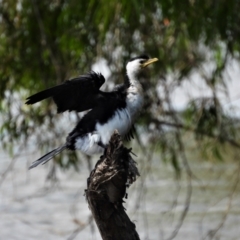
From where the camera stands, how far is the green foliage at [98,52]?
20.9 feet

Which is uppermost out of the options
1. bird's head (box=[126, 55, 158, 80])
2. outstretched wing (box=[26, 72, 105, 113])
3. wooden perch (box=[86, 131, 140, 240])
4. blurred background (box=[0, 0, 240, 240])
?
blurred background (box=[0, 0, 240, 240])

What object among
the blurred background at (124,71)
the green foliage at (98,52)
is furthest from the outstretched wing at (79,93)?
the green foliage at (98,52)

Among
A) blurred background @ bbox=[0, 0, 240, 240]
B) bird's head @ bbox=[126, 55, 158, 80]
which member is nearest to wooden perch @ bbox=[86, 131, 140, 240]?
bird's head @ bbox=[126, 55, 158, 80]

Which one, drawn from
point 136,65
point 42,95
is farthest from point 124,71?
point 42,95

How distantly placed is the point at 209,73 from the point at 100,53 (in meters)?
1.20

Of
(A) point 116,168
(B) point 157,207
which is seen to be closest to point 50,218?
(B) point 157,207

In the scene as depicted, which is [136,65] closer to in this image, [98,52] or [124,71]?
[124,71]

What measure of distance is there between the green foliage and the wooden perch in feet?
7.66

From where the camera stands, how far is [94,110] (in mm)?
4461

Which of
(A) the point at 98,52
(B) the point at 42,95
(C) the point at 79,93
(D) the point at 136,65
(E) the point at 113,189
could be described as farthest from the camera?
(A) the point at 98,52

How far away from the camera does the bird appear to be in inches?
171

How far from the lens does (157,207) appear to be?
8.48 metres

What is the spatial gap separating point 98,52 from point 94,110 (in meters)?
2.10

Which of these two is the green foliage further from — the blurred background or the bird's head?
the bird's head
